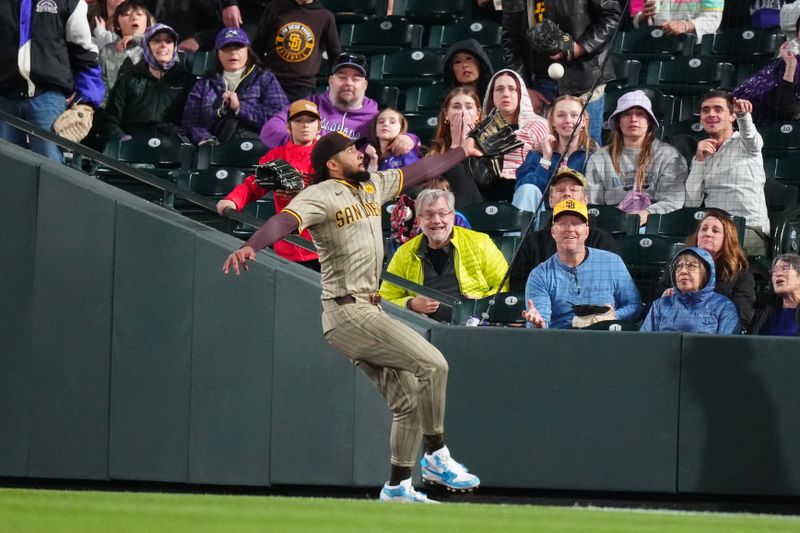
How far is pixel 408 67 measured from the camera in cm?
1135

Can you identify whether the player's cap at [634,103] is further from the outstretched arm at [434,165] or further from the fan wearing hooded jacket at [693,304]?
the outstretched arm at [434,165]

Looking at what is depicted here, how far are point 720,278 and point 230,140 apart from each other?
4.00 metres

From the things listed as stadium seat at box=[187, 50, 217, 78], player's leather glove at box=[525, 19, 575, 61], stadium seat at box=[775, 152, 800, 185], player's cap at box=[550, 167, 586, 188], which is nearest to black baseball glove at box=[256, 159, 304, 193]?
player's cap at box=[550, 167, 586, 188]

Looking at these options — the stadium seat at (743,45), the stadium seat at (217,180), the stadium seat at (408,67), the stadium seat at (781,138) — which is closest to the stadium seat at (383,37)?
the stadium seat at (408,67)

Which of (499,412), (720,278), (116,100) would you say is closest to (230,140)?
(116,100)

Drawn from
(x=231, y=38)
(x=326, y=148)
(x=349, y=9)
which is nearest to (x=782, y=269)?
(x=326, y=148)

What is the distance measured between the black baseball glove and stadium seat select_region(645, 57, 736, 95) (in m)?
3.60

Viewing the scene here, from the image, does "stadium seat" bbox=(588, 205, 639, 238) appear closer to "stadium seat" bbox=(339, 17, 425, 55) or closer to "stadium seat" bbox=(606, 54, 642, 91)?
"stadium seat" bbox=(606, 54, 642, 91)

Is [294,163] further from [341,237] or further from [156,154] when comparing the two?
[341,237]

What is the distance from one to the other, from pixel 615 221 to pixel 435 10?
4163 mm

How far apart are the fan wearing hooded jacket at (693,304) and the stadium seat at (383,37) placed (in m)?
4.66

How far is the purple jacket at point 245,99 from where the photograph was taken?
33.7 feet

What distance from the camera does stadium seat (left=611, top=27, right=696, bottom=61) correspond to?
11.0m

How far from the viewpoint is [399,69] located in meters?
11.4
